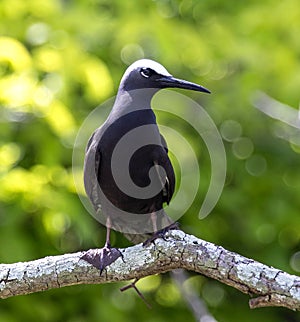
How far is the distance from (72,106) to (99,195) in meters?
1.65

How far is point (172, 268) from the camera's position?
11.8ft

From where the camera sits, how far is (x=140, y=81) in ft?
14.6

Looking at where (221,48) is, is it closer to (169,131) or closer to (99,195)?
(169,131)

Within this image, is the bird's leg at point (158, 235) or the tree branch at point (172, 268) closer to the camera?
the tree branch at point (172, 268)

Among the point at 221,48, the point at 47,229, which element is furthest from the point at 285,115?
the point at 47,229

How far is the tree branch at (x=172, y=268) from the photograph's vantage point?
10.8 feet

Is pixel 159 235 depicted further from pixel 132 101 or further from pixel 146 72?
pixel 146 72

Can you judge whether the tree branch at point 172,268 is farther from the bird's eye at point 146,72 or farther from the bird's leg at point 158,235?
the bird's eye at point 146,72

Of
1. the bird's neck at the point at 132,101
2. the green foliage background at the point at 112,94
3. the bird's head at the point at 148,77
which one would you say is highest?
the bird's head at the point at 148,77

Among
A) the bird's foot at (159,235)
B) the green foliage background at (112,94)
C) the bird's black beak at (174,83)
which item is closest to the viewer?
the bird's foot at (159,235)

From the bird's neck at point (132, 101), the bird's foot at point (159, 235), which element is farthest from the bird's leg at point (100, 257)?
the bird's neck at point (132, 101)

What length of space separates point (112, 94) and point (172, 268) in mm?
2677

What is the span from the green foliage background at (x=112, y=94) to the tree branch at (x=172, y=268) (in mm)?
1476

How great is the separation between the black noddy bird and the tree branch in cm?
34
